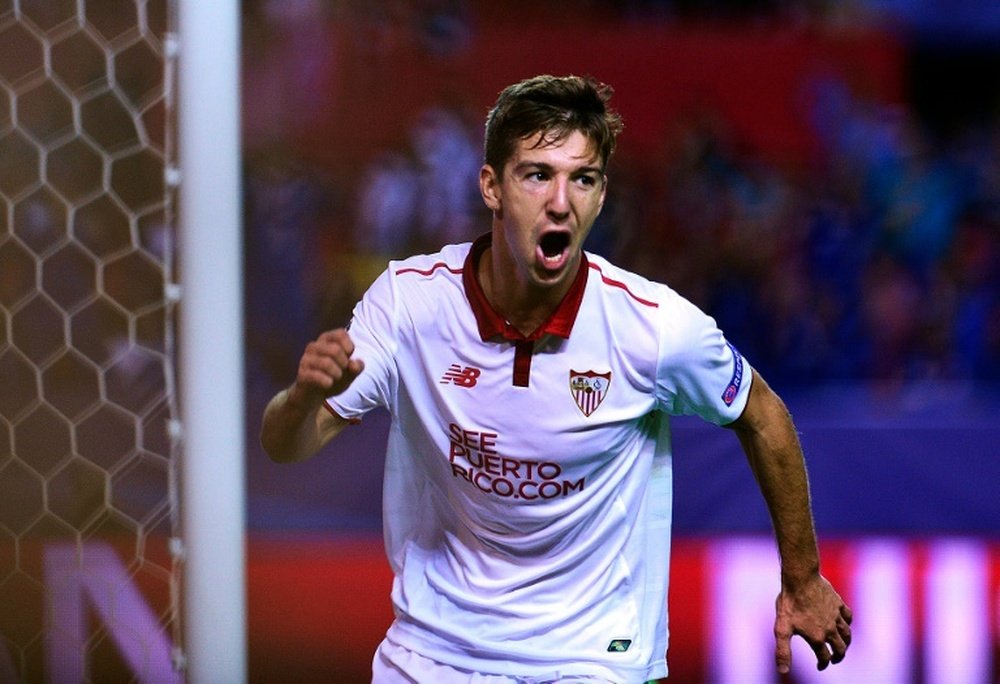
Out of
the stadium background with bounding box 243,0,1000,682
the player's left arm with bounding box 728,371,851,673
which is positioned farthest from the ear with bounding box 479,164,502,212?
the stadium background with bounding box 243,0,1000,682

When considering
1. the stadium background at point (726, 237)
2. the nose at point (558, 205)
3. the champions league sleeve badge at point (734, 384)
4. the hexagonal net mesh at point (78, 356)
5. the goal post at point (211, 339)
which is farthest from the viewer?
the stadium background at point (726, 237)

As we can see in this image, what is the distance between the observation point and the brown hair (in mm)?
2072

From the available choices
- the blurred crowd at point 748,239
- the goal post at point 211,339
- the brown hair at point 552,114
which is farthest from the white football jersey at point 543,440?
the blurred crowd at point 748,239

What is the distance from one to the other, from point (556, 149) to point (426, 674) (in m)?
0.84

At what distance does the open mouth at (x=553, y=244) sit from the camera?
2.07 meters

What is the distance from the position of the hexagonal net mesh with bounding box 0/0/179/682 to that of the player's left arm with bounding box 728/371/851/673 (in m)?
1.26

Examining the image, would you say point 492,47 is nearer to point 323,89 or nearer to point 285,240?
point 323,89

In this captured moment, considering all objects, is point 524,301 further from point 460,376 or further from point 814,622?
point 814,622

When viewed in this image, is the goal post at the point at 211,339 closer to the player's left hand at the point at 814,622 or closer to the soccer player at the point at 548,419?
the soccer player at the point at 548,419

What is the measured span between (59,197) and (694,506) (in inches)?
70.4

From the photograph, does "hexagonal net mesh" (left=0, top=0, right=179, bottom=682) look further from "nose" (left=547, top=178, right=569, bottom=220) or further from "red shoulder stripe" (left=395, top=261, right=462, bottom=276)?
"nose" (left=547, top=178, right=569, bottom=220)

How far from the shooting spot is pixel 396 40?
283 inches

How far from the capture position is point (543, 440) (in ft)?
6.92

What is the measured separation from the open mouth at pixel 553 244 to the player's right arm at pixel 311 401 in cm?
36
